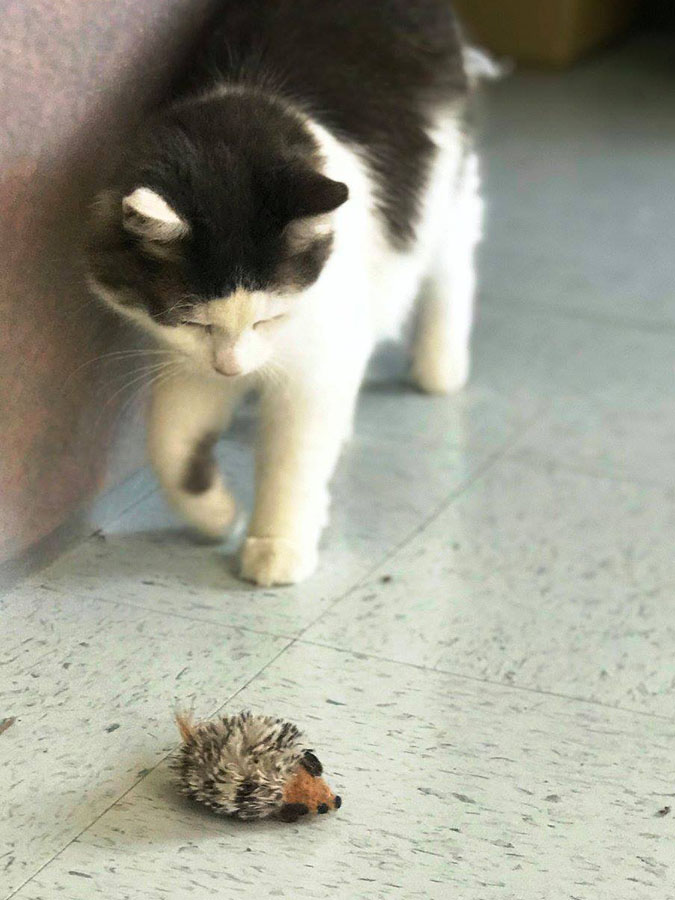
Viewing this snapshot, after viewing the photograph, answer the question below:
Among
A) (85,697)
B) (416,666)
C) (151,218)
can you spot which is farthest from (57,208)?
(416,666)

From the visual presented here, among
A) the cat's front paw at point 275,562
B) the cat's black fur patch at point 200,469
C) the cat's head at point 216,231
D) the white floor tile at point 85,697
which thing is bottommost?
the white floor tile at point 85,697

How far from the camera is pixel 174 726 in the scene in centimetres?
165

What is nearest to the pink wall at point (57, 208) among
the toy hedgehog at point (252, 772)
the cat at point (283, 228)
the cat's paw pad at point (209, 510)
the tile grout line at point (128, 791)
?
the cat at point (283, 228)

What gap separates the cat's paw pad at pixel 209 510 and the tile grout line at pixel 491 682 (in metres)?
0.34

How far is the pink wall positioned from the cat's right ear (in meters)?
0.21

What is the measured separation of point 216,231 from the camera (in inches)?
66.5

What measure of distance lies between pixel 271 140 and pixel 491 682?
32.4 inches

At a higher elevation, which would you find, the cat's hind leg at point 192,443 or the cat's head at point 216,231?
the cat's head at point 216,231

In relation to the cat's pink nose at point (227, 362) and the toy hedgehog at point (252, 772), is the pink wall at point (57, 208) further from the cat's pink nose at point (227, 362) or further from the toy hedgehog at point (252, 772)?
the toy hedgehog at point (252, 772)

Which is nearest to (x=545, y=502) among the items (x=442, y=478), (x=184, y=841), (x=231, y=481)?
(x=442, y=478)

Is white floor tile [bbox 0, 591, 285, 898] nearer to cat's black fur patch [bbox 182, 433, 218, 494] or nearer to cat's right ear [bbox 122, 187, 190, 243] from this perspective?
cat's black fur patch [bbox 182, 433, 218, 494]

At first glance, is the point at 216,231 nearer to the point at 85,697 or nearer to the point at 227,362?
the point at 227,362

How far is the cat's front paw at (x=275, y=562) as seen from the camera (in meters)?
2.02

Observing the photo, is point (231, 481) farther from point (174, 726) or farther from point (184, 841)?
point (184, 841)
